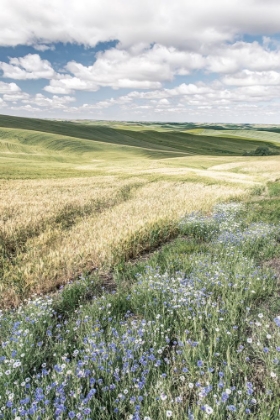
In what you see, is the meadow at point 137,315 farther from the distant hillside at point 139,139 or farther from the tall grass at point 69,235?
the distant hillside at point 139,139

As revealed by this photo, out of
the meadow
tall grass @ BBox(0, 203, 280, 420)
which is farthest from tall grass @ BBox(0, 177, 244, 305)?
tall grass @ BBox(0, 203, 280, 420)

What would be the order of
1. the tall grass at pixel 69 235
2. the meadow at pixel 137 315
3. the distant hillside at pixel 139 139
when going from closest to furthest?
the meadow at pixel 137 315
the tall grass at pixel 69 235
the distant hillside at pixel 139 139

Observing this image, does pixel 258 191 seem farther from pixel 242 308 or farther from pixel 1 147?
pixel 1 147

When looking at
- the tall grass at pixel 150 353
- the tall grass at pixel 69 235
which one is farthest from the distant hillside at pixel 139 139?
the tall grass at pixel 150 353

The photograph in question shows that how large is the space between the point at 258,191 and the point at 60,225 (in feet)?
44.6

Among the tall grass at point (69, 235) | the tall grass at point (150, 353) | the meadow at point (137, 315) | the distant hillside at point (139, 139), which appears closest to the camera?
the tall grass at point (150, 353)

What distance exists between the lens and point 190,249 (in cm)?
720

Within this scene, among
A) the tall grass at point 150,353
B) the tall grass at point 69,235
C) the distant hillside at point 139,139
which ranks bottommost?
the tall grass at point 69,235

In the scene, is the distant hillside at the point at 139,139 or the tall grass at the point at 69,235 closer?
the tall grass at the point at 69,235

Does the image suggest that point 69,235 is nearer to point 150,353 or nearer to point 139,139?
point 150,353

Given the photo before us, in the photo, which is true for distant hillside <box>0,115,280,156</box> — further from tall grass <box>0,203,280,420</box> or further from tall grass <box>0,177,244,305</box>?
tall grass <box>0,203,280,420</box>

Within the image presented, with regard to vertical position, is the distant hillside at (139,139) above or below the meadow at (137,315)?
above

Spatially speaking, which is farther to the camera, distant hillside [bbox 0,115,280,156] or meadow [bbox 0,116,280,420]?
distant hillside [bbox 0,115,280,156]

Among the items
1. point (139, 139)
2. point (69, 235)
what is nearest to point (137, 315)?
point (69, 235)
